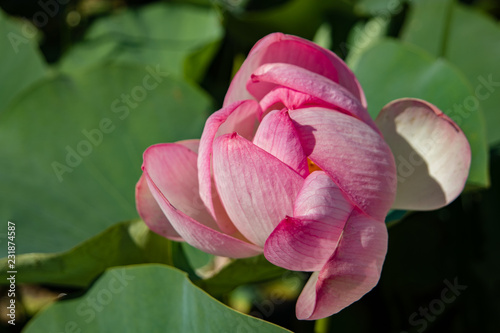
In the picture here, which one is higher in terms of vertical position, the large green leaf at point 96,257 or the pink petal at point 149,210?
the pink petal at point 149,210

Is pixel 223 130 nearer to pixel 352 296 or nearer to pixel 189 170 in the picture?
pixel 189 170

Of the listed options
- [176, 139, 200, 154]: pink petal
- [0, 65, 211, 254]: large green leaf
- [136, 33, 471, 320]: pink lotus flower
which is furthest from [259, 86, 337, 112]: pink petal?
[0, 65, 211, 254]: large green leaf

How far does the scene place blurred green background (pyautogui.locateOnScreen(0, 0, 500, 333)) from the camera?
30.5 inches

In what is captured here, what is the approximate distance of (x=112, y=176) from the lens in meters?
0.93

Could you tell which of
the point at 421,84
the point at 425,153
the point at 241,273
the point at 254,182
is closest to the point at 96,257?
the point at 241,273

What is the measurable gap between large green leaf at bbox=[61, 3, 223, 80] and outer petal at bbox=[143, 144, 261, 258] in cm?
63

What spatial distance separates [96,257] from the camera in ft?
2.43

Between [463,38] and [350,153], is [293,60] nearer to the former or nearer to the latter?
[350,153]

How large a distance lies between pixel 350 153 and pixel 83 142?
0.57 meters

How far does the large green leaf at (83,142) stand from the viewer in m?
0.88

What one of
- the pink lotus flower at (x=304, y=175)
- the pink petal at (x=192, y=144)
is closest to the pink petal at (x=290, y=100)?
the pink lotus flower at (x=304, y=175)

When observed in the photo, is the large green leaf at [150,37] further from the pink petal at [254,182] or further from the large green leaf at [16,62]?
the pink petal at [254,182]

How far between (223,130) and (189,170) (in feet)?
0.30

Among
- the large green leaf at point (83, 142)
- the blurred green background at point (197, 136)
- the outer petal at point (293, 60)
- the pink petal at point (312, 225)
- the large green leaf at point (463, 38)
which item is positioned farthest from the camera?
the large green leaf at point (463, 38)
